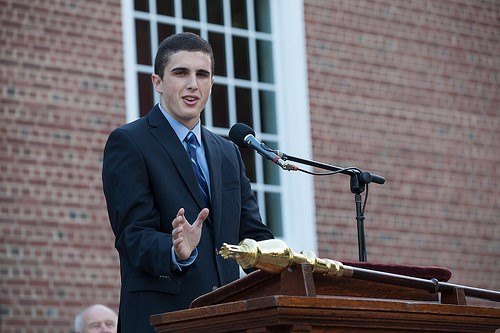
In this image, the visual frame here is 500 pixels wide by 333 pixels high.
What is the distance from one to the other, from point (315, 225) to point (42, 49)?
10.5 feet

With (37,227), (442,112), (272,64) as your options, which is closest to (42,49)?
(37,227)

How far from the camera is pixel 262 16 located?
11.0m

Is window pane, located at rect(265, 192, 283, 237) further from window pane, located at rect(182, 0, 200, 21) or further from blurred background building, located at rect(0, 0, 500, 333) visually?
window pane, located at rect(182, 0, 200, 21)

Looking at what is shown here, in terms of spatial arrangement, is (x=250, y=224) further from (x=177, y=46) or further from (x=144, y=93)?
(x=144, y=93)

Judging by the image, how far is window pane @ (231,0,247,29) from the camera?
35.2 feet

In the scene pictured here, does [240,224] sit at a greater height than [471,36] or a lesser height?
lesser

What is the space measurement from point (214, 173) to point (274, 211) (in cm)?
657

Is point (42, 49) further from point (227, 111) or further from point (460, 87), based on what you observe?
point (460, 87)

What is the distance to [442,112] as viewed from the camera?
462 inches

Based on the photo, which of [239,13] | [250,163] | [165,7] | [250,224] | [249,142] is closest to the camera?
[249,142]

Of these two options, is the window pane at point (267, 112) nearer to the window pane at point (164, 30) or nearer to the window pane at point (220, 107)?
the window pane at point (220, 107)

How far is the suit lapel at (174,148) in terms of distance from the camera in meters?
3.95

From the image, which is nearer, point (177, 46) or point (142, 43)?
point (177, 46)

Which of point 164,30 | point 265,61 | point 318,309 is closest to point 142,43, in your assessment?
point 164,30
